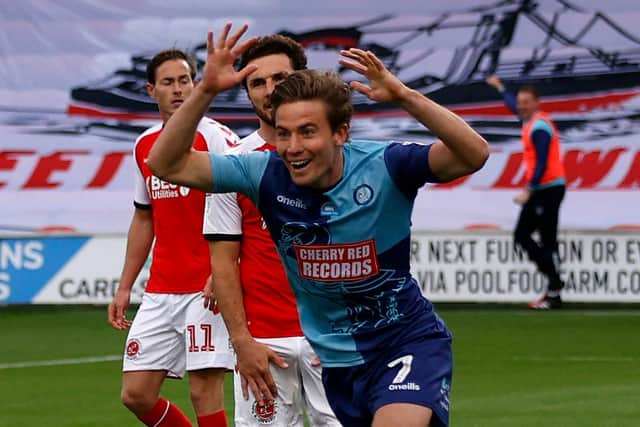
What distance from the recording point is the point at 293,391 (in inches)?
276

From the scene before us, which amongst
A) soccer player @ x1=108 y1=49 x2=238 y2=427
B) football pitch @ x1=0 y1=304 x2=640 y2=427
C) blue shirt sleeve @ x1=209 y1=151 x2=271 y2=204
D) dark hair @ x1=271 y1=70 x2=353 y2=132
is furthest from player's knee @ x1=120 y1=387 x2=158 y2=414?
dark hair @ x1=271 y1=70 x2=353 y2=132

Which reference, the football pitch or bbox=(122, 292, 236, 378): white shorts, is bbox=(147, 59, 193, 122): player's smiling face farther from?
the football pitch

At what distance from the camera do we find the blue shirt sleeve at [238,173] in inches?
242

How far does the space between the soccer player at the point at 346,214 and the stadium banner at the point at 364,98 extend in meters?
11.7

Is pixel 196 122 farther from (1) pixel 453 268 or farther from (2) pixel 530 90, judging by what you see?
(1) pixel 453 268

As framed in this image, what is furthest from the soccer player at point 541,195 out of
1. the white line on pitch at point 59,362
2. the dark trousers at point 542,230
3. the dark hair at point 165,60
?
the dark hair at point 165,60

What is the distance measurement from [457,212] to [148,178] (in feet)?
32.2

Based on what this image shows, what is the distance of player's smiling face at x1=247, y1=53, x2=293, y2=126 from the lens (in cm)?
682

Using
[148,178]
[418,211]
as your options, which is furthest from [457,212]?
[148,178]

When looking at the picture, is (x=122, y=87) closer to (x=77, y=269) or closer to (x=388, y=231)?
(x=77, y=269)

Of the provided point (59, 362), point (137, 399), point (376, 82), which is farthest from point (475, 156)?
point (59, 362)

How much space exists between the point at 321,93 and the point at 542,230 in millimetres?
11110

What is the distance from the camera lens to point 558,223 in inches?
674

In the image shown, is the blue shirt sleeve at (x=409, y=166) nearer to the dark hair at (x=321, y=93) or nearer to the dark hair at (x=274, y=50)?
the dark hair at (x=321, y=93)
